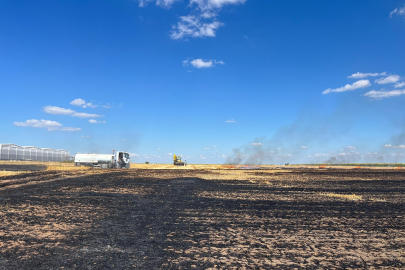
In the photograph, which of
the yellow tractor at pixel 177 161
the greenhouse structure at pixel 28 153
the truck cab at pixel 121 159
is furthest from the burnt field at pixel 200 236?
the greenhouse structure at pixel 28 153

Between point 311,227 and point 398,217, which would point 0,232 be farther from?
point 398,217

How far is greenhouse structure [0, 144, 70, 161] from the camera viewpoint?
246 feet

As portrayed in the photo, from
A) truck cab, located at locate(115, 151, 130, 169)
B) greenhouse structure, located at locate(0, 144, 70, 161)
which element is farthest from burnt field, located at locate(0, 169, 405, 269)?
greenhouse structure, located at locate(0, 144, 70, 161)

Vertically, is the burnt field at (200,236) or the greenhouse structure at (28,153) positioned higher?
the greenhouse structure at (28,153)

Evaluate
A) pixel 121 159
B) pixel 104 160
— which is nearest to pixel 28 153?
pixel 104 160

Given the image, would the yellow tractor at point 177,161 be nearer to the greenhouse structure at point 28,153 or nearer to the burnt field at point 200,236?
the greenhouse structure at point 28,153

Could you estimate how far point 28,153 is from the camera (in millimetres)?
83500

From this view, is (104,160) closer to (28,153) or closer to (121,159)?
(121,159)

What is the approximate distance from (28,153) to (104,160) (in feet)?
140

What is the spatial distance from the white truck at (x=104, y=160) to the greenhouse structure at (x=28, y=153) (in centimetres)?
3230

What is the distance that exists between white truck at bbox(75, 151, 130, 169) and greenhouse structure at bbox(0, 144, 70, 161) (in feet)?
106

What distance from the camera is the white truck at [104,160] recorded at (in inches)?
2192

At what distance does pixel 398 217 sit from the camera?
388 inches

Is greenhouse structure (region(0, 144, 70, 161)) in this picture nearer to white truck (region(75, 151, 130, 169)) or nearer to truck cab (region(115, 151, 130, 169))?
white truck (region(75, 151, 130, 169))
